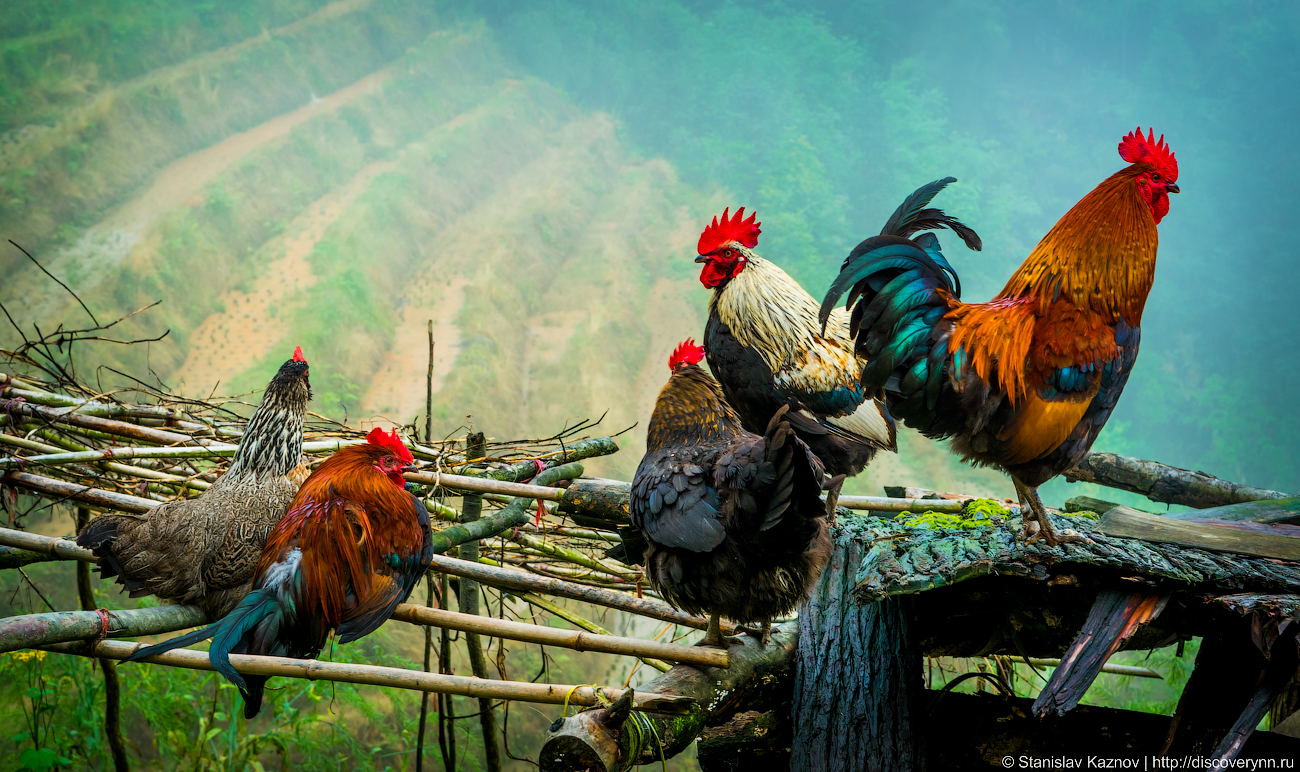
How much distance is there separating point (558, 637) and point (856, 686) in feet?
3.11

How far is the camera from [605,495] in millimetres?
2732

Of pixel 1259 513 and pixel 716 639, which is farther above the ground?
pixel 1259 513

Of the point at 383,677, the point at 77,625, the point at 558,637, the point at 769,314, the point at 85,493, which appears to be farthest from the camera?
the point at 769,314

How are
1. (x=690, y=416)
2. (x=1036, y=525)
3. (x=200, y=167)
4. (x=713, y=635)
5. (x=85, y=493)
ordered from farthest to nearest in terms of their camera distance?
(x=200, y=167) < (x=690, y=416) < (x=85, y=493) < (x=713, y=635) < (x=1036, y=525)

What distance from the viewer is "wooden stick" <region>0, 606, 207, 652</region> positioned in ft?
4.38

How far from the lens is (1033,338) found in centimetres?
221

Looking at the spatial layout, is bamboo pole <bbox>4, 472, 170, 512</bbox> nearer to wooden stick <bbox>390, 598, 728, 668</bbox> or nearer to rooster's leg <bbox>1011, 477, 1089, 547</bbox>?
wooden stick <bbox>390, 598, 728, 668</bbox>

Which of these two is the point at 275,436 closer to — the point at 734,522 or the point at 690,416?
the point at 690,416

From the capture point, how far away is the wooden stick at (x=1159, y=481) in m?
4.00

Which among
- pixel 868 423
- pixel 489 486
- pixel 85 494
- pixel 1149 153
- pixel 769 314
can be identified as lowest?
pixel 85 494

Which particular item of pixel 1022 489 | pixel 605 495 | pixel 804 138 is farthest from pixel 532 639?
pixel 804 138

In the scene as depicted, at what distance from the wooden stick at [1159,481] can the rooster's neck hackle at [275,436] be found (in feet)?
13.8

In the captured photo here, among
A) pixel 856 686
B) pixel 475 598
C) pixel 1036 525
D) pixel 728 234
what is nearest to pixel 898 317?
pixel 1036 525

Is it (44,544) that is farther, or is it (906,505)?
(906,505)
